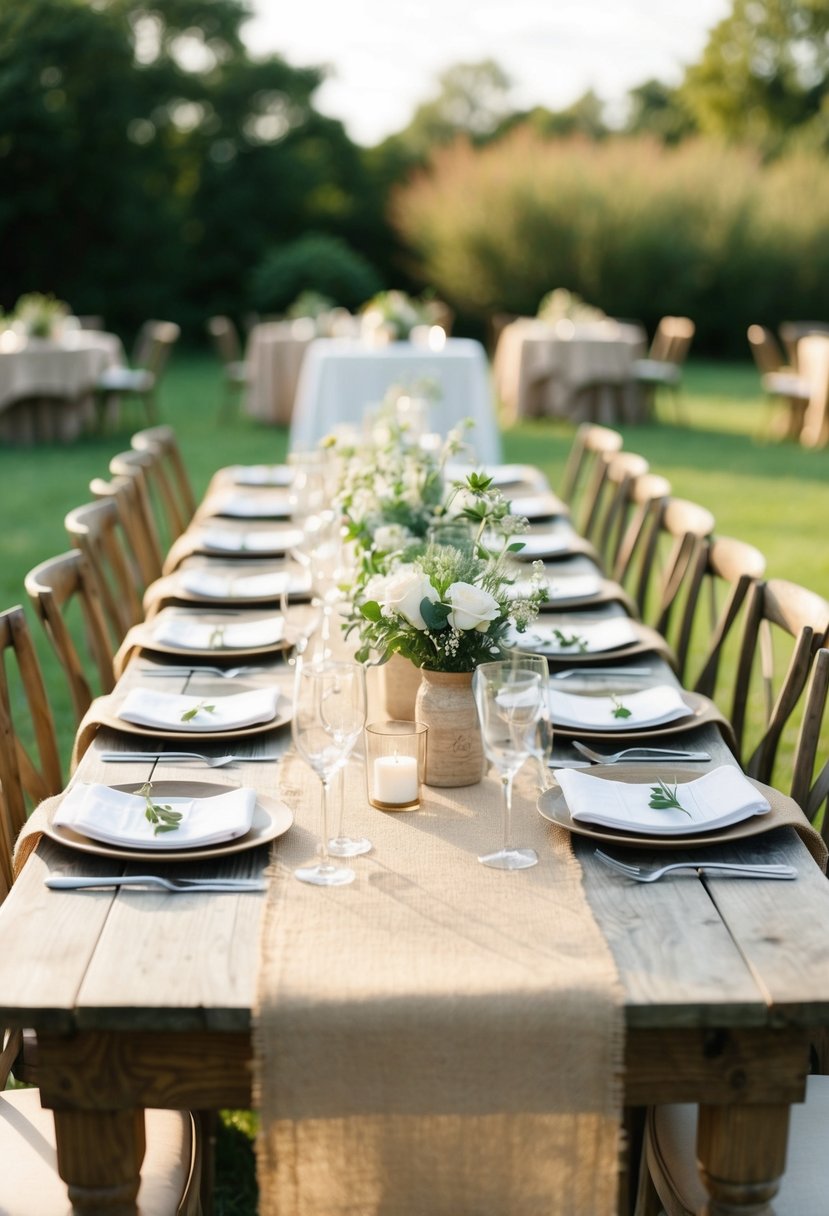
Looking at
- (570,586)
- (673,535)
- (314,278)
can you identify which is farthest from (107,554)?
(314,278)

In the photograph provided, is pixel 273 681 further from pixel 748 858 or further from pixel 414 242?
pixel 414 242

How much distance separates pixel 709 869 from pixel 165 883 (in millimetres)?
696

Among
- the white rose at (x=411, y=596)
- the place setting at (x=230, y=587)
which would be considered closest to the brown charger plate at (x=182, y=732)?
the white rose at (x=411, y=596)

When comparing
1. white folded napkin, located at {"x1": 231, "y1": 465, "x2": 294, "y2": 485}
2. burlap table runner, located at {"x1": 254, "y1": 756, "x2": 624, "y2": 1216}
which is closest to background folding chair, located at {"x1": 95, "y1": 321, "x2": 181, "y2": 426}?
white folded napkin, located at {"x1": 231, "y1": 465, "x2": 294, "y2": 485}

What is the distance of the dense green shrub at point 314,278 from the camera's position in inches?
723

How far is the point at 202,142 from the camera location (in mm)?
22344

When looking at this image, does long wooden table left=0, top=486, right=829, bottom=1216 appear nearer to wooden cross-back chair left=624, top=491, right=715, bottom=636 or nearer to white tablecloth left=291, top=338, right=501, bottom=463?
wooden cross-back chair left=624, top=491, right=715, bottom=636

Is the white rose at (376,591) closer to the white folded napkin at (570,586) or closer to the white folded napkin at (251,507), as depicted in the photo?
the white folded napkin at (570,586)

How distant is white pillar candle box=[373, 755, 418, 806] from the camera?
77.4 inches

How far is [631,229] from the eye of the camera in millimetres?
17719

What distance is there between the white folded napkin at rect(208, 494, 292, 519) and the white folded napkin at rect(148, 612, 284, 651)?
4.36 ft

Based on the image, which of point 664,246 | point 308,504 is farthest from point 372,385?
point 664,246

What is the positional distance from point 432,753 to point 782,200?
1866 centimetres

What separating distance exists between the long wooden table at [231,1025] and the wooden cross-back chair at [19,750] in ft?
2.19
